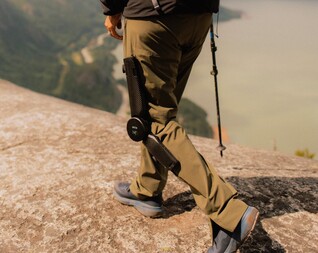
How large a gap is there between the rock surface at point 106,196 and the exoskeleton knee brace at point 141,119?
47.8 inches

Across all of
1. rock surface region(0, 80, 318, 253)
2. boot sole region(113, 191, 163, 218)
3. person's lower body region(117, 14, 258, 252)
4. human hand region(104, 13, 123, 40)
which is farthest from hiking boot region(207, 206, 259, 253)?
human hand region(104, 13, 123, 40)

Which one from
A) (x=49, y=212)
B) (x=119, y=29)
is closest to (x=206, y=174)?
(x=119, y=29)

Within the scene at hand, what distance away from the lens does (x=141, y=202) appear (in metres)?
5.16

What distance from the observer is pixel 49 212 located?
525 cm

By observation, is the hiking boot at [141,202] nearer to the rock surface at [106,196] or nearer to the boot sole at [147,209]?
the boot sole at [147,209]

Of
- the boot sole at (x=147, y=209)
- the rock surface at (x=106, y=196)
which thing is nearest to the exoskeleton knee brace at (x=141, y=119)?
the boot sole at (x=147, y=209)

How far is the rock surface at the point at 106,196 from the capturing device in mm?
4699

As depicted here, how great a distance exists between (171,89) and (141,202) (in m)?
1.83

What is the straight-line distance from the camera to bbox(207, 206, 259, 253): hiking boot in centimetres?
381

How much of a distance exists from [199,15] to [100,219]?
118 inches

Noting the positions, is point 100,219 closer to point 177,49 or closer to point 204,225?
point 204,225

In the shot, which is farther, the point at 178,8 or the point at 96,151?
the point at 96,151

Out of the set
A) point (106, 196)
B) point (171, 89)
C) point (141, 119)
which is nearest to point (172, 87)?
point (171, 89)

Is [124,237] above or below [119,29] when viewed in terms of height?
below
